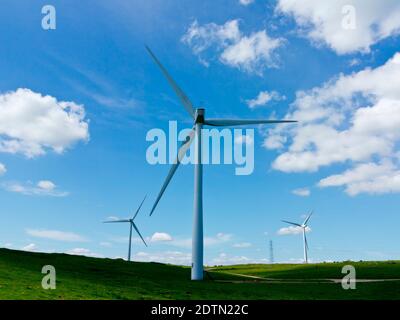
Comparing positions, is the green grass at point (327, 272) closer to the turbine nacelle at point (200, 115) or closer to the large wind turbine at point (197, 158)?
the large wind turbine at point (197, 158)

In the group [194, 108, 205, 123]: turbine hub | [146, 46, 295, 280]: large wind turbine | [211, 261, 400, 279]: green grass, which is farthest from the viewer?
[211, 261, 400, 279]: green grass

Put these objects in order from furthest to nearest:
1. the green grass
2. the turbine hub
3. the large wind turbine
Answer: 1. the green grass
2. the turbine hub
3. the large wind turbine

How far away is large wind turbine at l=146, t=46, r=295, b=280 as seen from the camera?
56.8 m

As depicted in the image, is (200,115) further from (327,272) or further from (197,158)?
(327,272)

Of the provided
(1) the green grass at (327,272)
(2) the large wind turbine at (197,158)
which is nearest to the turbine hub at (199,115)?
(2) the large wind turbine at (197,158)

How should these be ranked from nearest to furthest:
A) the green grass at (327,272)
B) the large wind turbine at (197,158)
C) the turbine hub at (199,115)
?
the large wind turbine at (197,158), the turbine hub at (199,115), the green grass at (327,272)

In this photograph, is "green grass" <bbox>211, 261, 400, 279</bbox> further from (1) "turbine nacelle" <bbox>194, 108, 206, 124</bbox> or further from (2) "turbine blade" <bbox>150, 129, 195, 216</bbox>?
(1) "turbine nacelle" <bbox>194, 108, 206, 124</bbox>

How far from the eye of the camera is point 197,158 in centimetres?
6000

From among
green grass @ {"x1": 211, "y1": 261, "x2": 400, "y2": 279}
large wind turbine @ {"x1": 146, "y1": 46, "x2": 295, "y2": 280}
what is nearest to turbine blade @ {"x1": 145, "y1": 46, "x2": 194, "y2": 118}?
large wind turbine @ {"x1": 146, "y1": 46, "x2": 295, "y2": 280}

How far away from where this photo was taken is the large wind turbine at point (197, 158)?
5675cm

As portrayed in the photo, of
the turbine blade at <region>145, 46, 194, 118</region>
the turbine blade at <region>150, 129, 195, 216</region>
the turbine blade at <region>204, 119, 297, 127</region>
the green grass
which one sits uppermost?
the turbine blade at <region>145, 46, 194, 118</region>
